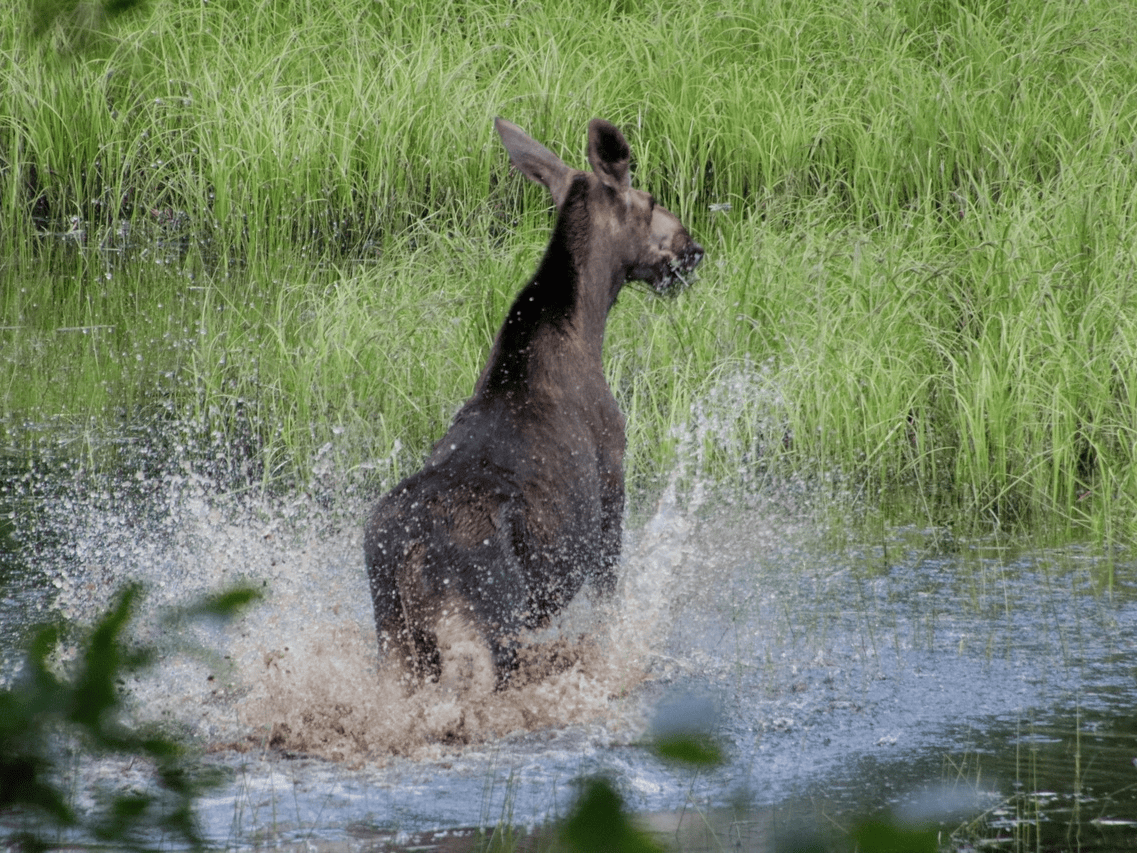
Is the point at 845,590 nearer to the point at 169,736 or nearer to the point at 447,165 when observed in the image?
the point at 169,736

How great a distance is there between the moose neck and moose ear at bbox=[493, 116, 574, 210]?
183 millimetres

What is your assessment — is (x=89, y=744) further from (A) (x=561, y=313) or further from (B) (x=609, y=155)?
(B) (x=609, y=155)

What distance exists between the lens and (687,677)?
4418mm

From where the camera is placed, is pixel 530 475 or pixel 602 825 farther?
pixel 530 475

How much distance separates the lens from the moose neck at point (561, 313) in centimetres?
431

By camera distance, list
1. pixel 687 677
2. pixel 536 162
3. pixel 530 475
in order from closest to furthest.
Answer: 1. pixel 530 475
2. pixel 687 677
3. pixel 536 162

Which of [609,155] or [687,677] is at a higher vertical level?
[609,155]

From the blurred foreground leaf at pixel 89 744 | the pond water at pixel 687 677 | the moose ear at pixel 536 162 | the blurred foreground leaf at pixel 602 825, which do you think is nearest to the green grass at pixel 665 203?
the pond water at pixel 687 677

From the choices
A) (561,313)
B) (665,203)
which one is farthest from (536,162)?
(665,203)

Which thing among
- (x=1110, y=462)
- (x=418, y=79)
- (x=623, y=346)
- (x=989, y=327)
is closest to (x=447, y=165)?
(x=418, y=79)

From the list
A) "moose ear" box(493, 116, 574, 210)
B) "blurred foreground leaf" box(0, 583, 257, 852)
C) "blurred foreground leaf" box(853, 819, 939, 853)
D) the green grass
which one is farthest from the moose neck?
"blurred foreground leaf" box(853, 819, 939, 853)

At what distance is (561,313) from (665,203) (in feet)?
16.9

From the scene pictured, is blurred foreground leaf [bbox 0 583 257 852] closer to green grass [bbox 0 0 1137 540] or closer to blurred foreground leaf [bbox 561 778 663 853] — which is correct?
blurred foreground leaf [bbox 561 778 663 853]

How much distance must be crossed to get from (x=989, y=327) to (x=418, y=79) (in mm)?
4796
